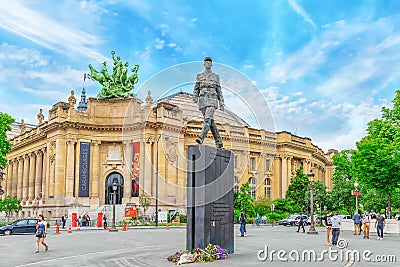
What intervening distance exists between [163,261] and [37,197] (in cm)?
6999

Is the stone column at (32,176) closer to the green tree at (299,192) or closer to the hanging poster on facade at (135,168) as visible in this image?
the hanging poster on facade at (135,168)

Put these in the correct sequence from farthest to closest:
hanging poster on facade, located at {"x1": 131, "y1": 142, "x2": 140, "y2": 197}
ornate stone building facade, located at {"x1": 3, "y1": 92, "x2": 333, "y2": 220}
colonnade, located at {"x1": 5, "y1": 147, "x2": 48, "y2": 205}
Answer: colonnade, located at {"x1": 5, "y1": 147, "x2": 48, "y2": 205}
hanging poster on facade, located at {"x1": 131, "y1": 142, "x2": 140, "y2": 197}
ornate stone building facade, located at {"x1": 3, "y1": 92, "x2": 333, "y2": 220}

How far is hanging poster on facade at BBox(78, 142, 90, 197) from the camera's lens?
239 ft

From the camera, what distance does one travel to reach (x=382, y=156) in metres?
45.4

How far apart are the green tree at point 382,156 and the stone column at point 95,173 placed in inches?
1607

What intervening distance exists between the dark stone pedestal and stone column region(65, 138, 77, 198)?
184ft

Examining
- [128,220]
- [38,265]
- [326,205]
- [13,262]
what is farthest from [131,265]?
[326,205]

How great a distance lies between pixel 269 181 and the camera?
95.4 meters

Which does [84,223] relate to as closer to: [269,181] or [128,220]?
[128,220]

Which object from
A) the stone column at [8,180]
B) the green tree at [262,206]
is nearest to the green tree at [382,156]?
the green tree at [262,206]

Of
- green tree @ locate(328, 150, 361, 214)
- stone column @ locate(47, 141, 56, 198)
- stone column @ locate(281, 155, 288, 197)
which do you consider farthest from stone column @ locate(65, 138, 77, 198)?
stone column @ locate(281, 155, 288, 197)

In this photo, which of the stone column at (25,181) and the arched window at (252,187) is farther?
the stone column at (25,181)

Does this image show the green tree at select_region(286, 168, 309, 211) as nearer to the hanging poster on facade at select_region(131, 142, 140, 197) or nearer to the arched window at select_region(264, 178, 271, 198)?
the arched window at select_region(264, 178, 271, 198)

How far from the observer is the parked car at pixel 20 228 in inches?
1713
